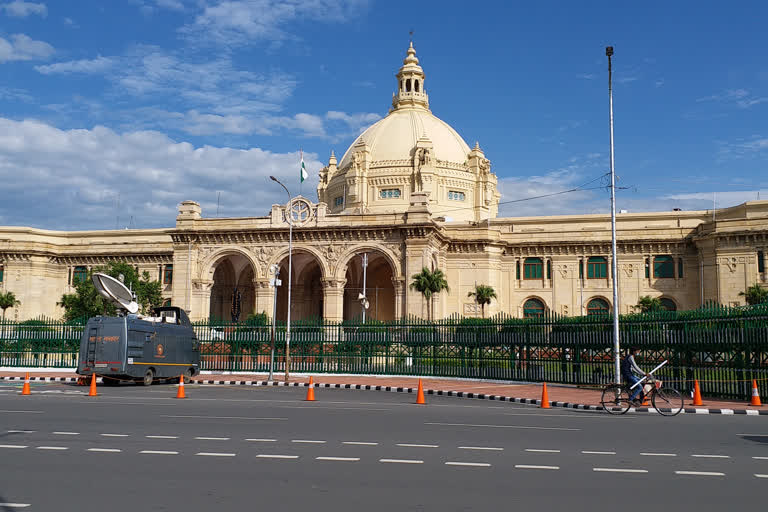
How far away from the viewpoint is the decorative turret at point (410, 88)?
262 ft

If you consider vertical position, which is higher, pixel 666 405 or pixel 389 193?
pixel 389 193

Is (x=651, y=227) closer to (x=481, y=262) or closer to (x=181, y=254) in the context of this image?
(x=481, y=262)

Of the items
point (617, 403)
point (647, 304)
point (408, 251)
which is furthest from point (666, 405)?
point (647, 304)

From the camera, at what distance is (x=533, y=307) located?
2377 inches

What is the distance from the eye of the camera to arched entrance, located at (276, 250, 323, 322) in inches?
2333

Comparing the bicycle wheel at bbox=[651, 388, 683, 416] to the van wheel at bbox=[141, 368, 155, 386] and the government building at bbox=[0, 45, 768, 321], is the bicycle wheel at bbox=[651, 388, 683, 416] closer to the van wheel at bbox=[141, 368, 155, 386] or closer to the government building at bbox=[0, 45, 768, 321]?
the van wheel at bbox=[141, 368, 155, 386]

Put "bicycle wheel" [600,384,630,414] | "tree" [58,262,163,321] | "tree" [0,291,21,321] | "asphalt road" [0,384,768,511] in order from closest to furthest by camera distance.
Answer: "asphalt road" [0,384,768,511] < "bicycle wheel" [600,384,630,414] < "tree" [58,262,163,321] < "tree" [0,291,21,321]

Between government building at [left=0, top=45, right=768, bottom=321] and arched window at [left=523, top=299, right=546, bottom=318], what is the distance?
12 cm

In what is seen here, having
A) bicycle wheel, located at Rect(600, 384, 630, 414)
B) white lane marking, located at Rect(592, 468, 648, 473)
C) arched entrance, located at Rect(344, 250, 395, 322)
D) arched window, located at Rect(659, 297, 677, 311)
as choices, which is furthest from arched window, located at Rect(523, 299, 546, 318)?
white lane marking, located at Rect(592, 468, 648, 473)

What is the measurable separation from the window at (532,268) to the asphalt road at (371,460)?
147ft

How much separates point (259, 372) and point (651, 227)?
38.7 meters

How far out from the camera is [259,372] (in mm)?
32156

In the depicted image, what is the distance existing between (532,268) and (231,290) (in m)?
26.1

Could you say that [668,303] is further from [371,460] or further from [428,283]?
[371,460]
